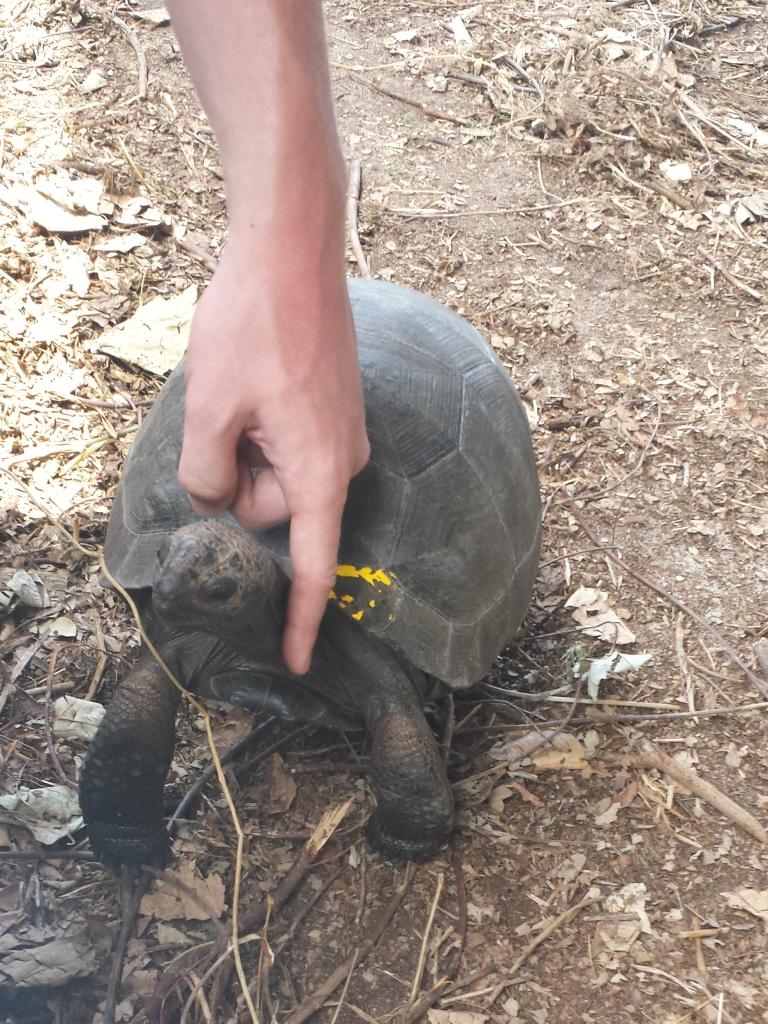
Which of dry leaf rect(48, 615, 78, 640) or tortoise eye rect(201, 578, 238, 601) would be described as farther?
dry leaf rect(48, 615, 78, 640)

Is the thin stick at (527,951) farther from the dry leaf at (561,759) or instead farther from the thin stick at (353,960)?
the dry leaf at (561,759)

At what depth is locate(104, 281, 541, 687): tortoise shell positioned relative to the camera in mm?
2320

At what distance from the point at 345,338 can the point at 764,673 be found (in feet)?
6.29

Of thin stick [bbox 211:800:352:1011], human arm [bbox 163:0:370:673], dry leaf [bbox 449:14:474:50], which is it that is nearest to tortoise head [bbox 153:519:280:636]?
human arm [bbox 163:0:370:673]

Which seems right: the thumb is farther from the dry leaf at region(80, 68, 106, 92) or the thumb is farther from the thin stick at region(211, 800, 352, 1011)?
the dry leaf at region(80, 68, 106, 92)

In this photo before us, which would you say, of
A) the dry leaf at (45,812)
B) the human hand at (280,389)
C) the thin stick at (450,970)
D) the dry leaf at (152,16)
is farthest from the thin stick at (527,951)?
the dry leaf at (152,16)

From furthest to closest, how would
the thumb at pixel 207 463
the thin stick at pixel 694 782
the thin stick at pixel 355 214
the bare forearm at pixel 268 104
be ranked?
the thin stick at pixel 355 214, the thin stick at pixel 694 782, the thumb at pixel 207 463, the bare forearm at pixel 268 104

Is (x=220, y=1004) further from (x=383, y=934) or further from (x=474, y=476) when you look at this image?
(x=474, y=476)

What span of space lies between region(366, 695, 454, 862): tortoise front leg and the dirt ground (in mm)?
86

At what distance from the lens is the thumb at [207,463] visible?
161 cm

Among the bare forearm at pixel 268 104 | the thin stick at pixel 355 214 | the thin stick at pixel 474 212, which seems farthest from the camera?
the thin stick at pixel 474 212

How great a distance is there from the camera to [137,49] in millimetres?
5445

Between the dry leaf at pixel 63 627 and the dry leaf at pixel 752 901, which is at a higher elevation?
the dry leaf at pixel 63 627

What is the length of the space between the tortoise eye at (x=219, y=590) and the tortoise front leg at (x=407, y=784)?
2.26 feet
